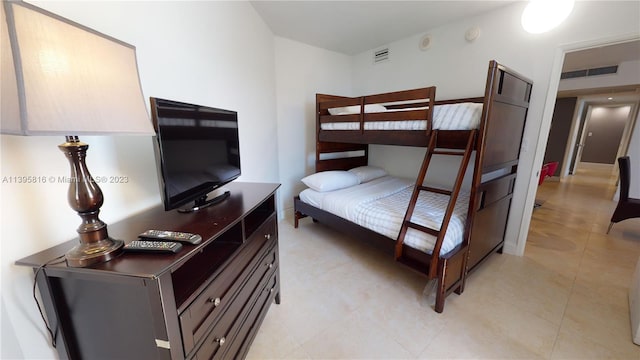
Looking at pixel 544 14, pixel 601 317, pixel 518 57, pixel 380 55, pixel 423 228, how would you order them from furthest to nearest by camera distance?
pixel 380 55 < pixel 518 57 < pixel 544 14 < pixel 423 228 < pixel 601 317

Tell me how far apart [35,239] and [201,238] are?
1.92 ft

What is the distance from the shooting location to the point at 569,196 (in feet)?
15.1

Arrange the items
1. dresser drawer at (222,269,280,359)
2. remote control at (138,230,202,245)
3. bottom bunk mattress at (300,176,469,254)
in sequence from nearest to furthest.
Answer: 1. remote control at (138,230,202,245)
2. dresser drawer at (222,269,280,359)
3. bottom bunk mattress at (300,176,469,254)

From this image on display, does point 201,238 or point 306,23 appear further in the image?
point 306,23

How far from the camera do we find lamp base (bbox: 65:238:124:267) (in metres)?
0.72

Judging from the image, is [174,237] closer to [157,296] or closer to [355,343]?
[157,296]

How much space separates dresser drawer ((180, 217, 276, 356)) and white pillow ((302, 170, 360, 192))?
1.35 metres

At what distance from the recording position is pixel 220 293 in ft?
3.40

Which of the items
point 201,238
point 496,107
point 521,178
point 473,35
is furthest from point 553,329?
point 473,35

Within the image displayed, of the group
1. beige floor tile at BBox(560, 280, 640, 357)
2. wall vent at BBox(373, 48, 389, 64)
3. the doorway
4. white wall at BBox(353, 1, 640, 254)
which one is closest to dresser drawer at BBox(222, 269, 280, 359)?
beige floor tile at BBox(560, 280, 640, 357)

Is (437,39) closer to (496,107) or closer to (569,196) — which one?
(496,107)

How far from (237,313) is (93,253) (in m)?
0.70

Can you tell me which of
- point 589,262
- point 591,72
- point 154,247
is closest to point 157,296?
point 154,247

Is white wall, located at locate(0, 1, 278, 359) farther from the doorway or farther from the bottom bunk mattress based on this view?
the doorway
